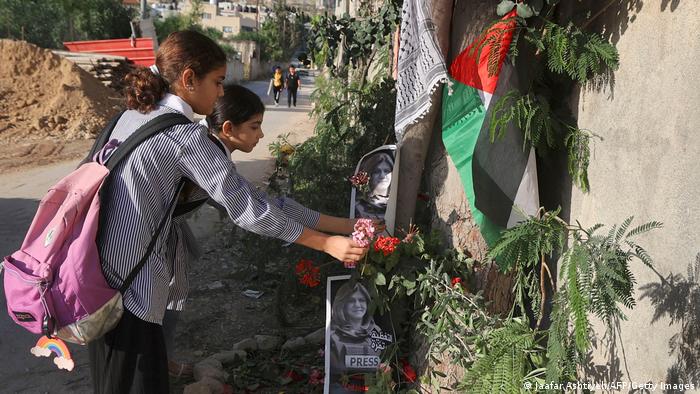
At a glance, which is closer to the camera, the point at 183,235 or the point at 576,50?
the point at 576,50

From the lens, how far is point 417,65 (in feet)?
7.98

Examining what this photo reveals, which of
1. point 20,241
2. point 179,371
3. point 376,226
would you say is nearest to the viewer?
point 376,226

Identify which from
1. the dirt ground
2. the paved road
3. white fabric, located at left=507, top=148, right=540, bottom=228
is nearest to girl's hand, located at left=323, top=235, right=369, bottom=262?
white fabric, located at left=507, top=148, right=540, bottom=228

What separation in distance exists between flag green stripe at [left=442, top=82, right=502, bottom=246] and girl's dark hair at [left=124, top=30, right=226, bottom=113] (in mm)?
1037

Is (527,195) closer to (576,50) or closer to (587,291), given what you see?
(576,50)

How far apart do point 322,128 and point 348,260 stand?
6.55ft

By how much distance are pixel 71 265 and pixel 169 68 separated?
2.47ft

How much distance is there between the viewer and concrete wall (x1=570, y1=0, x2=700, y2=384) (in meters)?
1.77

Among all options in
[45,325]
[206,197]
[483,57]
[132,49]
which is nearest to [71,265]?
[45,325]

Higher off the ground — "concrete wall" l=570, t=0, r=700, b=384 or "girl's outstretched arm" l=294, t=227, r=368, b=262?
"concrete wall" l=570, t=0, r=700, b=384

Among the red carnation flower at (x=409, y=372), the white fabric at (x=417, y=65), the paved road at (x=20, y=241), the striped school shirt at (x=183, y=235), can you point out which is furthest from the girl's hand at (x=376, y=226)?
the paved road at (x=20, y=241)

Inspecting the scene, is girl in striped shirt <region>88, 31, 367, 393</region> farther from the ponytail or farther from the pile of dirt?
the pile of dirt

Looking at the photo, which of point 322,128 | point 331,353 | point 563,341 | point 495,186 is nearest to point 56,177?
point 322,128

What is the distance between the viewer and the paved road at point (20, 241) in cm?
309
